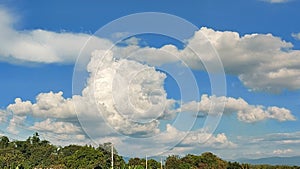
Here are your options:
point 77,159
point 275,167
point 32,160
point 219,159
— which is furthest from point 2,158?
point 275,167

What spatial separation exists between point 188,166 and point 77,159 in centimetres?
1706

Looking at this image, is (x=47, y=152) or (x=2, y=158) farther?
(x=47, y=152)

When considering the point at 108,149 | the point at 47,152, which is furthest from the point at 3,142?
the point at 108,149

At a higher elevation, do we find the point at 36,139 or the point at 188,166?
the point at 36,139

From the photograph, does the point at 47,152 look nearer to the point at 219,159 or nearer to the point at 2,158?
the point at 2,158

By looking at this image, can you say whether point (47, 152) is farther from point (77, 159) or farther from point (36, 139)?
point (77, 159)

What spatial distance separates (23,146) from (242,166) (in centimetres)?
4259

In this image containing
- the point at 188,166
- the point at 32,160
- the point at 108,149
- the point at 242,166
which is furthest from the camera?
the point at 32,160

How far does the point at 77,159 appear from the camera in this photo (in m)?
67.9

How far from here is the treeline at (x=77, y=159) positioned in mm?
67312

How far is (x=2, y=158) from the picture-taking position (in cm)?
7512

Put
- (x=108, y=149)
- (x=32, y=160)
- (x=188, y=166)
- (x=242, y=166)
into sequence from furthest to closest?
(x=32, y=160) → (x=108, y=149) → (x=188, y=166) → (x=242, y=166)

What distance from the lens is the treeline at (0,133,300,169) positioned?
67.3 meters

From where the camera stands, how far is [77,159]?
67.9 metres
